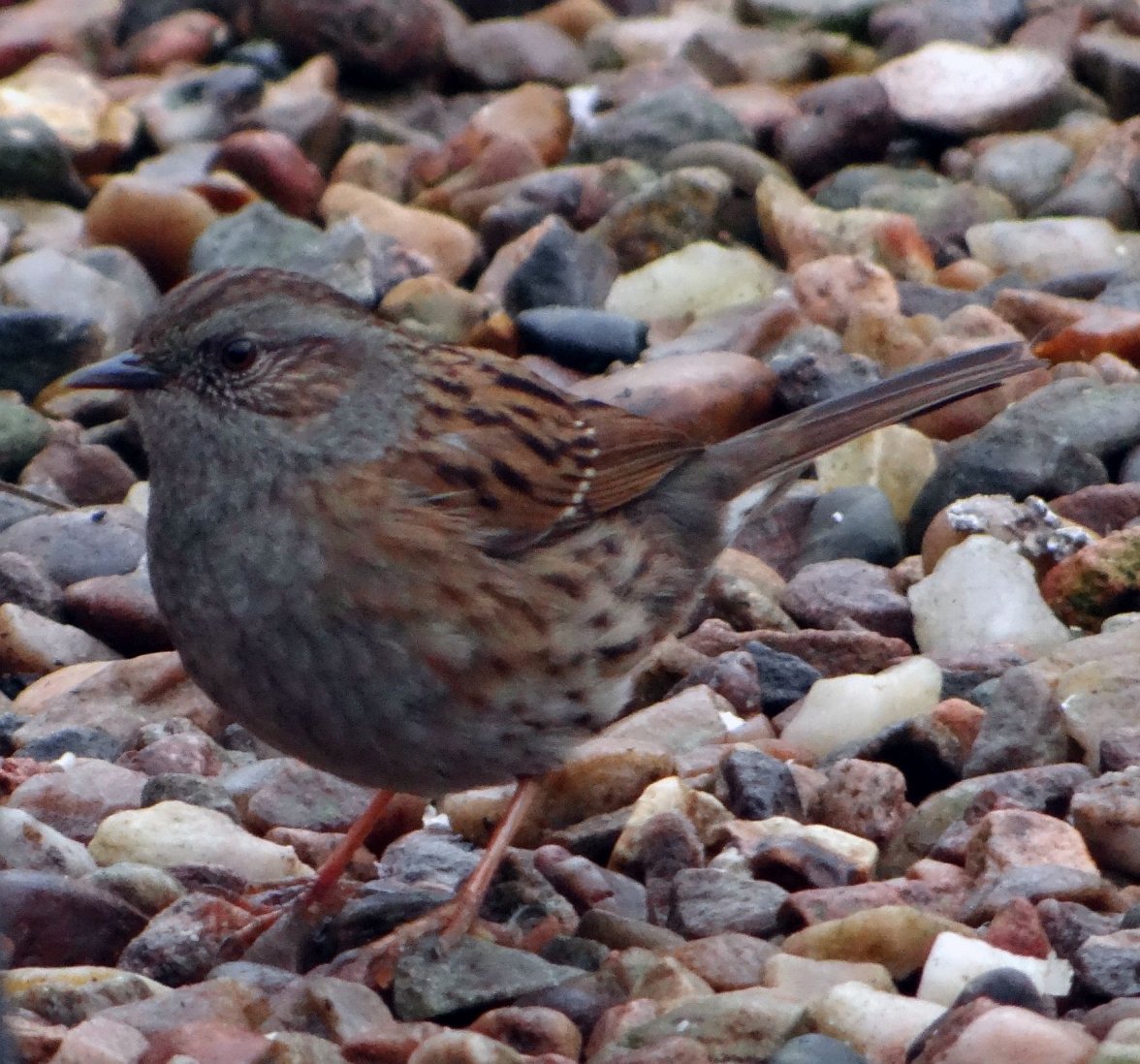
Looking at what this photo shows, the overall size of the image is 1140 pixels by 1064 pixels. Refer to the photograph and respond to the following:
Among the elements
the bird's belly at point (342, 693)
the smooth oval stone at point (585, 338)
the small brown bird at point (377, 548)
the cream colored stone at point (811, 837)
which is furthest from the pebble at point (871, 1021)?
the smooth oval stone at point (585, 338)

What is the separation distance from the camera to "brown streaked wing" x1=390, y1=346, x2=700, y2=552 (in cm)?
445

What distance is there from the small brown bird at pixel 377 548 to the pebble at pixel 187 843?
205 millimetres

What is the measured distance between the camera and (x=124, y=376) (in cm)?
430

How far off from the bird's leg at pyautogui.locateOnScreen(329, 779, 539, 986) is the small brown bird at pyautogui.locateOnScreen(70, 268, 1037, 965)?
1cm

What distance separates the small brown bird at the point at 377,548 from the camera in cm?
408

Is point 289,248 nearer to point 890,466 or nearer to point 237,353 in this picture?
point 890,466

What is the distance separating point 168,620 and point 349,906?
66cm

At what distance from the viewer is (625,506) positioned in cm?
495

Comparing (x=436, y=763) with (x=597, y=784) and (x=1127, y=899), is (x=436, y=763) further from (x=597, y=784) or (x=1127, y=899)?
(x=1127, y=899)

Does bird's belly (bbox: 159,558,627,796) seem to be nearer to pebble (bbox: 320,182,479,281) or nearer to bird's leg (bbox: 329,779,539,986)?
bird's leg (bbox: 329,779,539,986)

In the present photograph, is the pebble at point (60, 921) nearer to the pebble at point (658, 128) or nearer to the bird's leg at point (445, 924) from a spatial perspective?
the bird's leg at point (445, 924)

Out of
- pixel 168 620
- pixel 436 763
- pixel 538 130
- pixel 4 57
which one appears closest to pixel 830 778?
pixel 436 763

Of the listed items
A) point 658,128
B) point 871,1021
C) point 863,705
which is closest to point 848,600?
point 863,705

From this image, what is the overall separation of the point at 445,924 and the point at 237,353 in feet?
3.92
